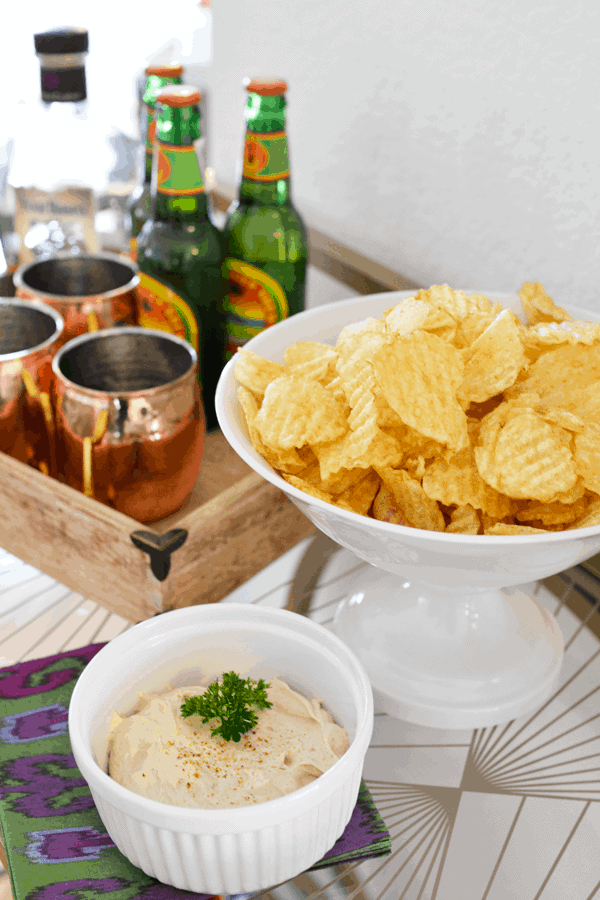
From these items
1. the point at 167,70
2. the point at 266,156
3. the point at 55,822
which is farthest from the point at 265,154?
the point at 55,822

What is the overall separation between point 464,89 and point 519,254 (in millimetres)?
207

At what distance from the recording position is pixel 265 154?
2.87 feet

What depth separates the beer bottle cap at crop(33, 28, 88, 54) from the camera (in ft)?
3.09

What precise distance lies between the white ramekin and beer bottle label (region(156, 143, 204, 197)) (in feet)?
1.57

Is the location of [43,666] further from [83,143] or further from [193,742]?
[83,143]

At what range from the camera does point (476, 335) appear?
0.67 meters

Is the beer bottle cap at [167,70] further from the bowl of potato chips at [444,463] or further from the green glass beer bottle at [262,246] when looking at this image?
the bowl of potato chips at [444,463]

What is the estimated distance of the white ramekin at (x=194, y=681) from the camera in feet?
1.58

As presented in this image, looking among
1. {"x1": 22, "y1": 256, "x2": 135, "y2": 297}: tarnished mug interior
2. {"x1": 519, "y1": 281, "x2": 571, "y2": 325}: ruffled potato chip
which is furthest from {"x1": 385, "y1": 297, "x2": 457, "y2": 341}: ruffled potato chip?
{"x1": 22, "y1": 256, "x2": 135, "y2": 297}: tarnished mug interior

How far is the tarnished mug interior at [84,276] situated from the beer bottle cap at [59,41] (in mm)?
241

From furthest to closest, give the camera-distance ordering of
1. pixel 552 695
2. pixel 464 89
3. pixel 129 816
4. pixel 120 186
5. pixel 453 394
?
pixel 120 186 < pixel 464 89 < pixel 552 695 < pixel 453 394 < pixel 129 816

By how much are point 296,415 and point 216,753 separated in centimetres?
24

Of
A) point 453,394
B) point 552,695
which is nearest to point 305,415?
point 453,394

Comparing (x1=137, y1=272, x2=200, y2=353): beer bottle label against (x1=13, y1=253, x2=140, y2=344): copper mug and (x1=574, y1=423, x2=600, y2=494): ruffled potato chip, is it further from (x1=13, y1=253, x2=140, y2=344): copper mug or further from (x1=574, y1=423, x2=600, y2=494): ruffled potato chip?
(x1=574, y1=423, x2=600, y2=494): ruffled potato chip
